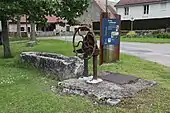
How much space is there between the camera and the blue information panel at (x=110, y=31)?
474 inches

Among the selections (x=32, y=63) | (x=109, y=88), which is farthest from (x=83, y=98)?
(x=32, y=63)

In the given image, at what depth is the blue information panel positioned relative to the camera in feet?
39.5

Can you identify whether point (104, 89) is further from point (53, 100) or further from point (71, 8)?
point (71, 8)

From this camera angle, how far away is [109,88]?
7.13 metres

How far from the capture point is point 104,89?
7039 millimetres

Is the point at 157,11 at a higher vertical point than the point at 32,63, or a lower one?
higher

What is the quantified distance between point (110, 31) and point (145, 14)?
3299 centimetres

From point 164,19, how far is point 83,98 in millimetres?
36480

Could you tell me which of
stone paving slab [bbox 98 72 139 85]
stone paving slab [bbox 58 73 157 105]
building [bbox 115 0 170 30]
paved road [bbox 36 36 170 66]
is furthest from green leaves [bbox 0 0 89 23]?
building [bbox 115 0 170 30]

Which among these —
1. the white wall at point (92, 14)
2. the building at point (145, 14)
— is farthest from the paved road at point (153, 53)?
the white wall at point (92, 14)

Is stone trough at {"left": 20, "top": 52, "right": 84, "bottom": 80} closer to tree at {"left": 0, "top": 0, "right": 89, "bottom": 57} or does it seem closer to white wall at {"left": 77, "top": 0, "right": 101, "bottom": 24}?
tree at {"left": 0, "top": 0, "right": 89, "bottom": 57}

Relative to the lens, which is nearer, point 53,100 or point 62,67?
point 53,100

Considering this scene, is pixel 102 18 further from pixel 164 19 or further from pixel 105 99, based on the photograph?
pixel 164 19

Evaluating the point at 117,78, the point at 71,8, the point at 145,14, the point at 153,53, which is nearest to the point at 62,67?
the point at 117,78
